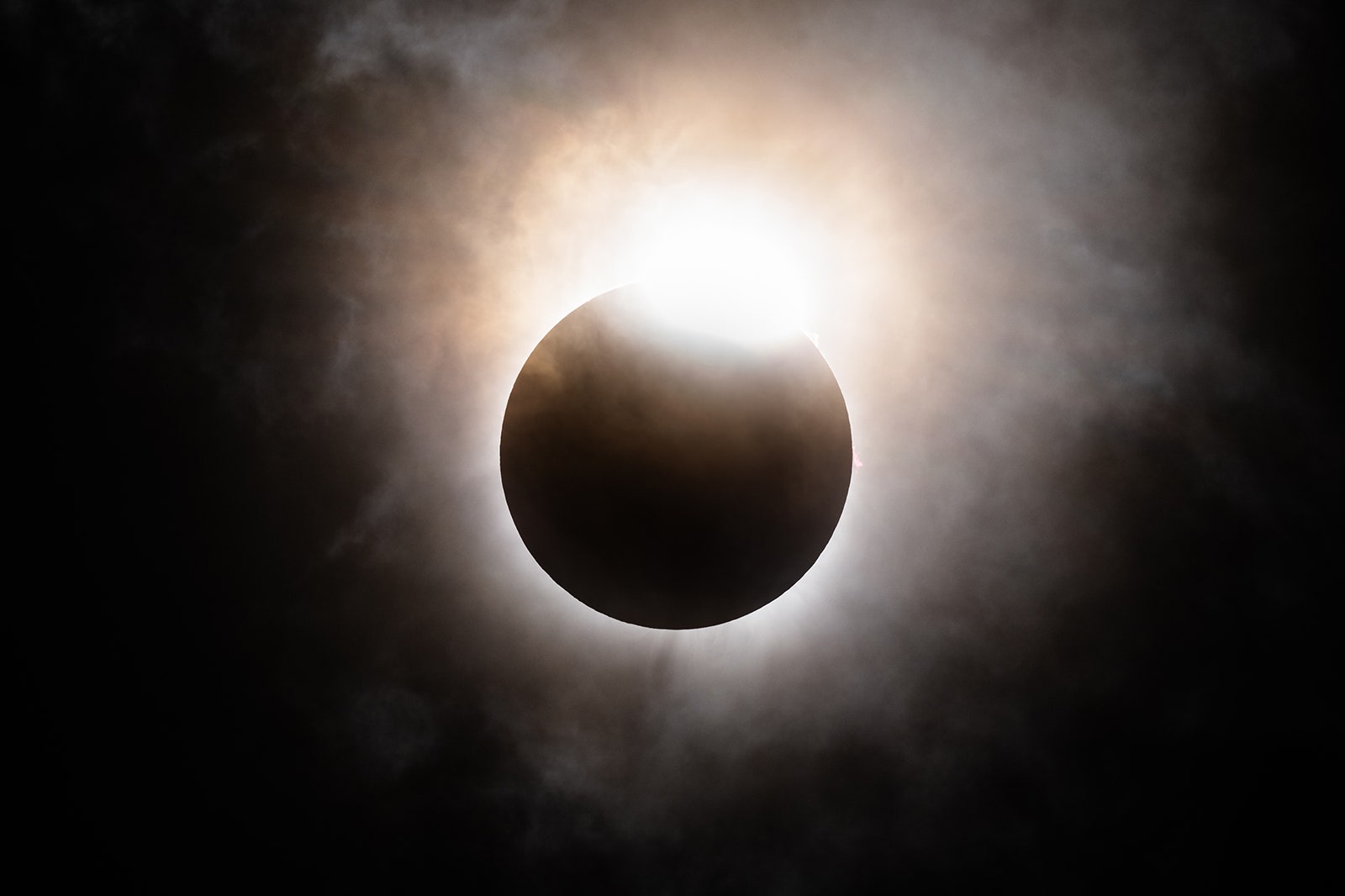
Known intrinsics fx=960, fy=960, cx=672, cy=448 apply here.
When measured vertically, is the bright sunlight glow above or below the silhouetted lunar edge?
above

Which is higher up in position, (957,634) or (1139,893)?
(957,634)

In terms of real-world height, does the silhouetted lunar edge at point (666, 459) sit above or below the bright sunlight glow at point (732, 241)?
below

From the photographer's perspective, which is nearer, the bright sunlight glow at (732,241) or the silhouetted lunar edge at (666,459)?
the silhouetted lunar edge at (666,459)

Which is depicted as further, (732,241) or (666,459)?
(732,241)

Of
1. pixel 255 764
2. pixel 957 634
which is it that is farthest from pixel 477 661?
pixel 957 634

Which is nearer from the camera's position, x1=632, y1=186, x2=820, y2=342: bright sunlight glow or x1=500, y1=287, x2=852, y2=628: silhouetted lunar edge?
x1=500, y1=287, x2=852, y2=628: silhouetted lunar edge

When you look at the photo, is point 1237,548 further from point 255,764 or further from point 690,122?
point 255,764

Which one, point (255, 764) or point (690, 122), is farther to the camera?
point (255, 764)

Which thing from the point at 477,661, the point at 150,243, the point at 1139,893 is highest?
the point at 150,243
